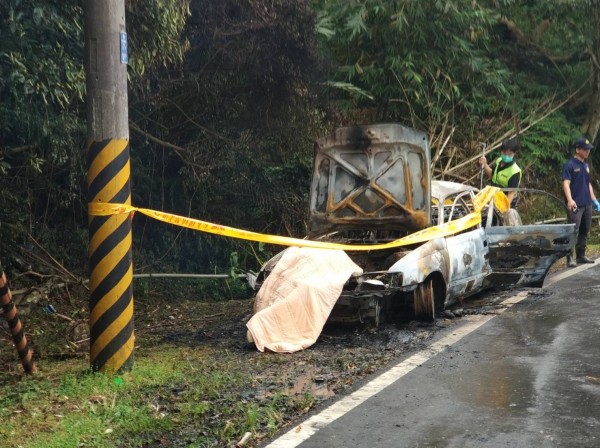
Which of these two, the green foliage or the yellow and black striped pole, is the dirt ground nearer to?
the yellow and black striped pole

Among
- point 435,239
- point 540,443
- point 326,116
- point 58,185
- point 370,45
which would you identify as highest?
point 370,45

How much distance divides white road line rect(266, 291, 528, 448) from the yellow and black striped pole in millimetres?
2668

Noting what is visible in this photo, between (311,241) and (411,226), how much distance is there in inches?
46.8

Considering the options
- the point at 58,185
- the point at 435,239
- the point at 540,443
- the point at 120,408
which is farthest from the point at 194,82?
the point at 540,443

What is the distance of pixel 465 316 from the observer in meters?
8.85

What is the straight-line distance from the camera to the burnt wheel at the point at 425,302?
8.25 metres

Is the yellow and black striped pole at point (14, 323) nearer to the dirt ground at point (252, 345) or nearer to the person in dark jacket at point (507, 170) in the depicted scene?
the dirt ground at point (252, 345)

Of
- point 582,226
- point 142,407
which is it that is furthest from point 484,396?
point 582,226

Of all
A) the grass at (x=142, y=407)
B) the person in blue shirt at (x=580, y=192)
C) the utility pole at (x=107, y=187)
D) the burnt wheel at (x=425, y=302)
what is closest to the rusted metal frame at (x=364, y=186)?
the burnt wheel at (x=425, y=302)

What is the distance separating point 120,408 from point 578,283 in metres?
6.95

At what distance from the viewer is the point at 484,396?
229 inches

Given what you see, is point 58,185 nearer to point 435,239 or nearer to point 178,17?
point 178,17

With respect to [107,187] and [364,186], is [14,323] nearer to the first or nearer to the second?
[107,187]

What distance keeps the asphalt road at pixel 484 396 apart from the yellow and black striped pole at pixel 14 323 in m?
2.69
